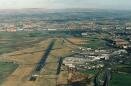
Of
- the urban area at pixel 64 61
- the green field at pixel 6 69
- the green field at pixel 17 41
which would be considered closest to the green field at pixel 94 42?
the urban area at pixel 64 61

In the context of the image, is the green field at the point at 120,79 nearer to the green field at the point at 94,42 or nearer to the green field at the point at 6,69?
the green field at the point at 6,69

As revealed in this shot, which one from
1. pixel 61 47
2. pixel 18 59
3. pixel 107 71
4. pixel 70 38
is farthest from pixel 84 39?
pixel 107 71

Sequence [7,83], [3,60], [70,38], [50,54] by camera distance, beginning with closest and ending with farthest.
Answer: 1. [7,83]
2. [3,60]
3. [50,54]
4. [70,38]

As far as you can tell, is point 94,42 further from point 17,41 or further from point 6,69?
point 6,69

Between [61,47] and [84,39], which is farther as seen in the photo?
[84,39]

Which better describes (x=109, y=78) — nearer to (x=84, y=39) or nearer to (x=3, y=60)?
(x=3, y=60)

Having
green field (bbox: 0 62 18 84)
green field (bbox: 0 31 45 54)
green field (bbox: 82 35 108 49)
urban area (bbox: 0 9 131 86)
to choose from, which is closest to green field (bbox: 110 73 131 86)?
urban area (bbox: 0 9 131 86)
